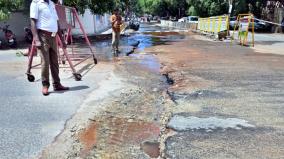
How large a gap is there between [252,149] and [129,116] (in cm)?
220

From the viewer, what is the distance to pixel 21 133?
558 cm

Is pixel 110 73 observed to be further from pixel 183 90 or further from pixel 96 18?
pixel 96 18

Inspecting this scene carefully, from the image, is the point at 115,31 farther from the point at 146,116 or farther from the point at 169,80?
the point at 146,116

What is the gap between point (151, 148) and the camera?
521cm

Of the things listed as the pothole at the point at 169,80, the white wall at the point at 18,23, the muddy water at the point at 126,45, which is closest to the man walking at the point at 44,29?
the pothole at the point at 169,80

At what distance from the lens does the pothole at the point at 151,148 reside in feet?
16.4

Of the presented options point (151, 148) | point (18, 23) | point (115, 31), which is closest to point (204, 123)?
point (151, 148)

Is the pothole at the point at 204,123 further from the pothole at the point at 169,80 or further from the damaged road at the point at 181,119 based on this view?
the pothole at the point at 169,80

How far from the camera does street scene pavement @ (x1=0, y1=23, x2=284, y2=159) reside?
5051 mm

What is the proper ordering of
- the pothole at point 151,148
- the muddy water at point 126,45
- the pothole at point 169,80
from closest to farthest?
the pothole at point 151,148
the pothole at point 169,80
the muddy water at point 126,45

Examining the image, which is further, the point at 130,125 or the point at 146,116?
the point at 146,116

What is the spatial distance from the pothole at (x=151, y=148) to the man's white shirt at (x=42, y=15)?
11.0 feet

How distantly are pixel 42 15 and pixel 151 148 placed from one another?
12.1 ft

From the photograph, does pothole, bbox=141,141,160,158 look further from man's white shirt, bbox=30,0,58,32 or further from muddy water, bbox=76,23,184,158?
man's white shirt, bbox=30,0,58,32
